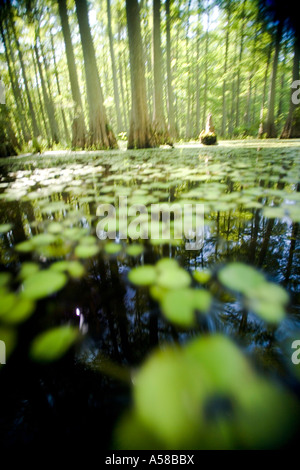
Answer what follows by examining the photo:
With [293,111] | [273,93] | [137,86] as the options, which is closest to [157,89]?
[137,86]

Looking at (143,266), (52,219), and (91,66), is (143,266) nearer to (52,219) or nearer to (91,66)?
(52,219)

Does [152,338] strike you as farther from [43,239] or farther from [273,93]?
[273,93]

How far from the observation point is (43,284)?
794mm

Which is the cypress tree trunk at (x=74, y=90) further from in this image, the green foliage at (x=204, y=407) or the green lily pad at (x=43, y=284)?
the green foliage at (x=204, y=407)

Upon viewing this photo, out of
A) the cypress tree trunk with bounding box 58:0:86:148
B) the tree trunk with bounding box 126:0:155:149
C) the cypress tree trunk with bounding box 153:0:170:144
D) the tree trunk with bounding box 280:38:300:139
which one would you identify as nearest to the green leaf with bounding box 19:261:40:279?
the tree trunk with bounding box 126:0:155:149

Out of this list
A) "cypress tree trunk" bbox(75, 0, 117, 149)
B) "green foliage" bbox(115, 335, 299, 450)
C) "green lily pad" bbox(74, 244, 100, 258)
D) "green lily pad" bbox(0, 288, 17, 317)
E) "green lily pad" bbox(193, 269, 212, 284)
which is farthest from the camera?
"cypress tree trunk" bbox(75, 0, 117, 149)

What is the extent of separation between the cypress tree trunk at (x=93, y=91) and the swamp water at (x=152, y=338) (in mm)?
6350

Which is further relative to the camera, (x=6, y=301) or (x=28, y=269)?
(x=28, y=269)

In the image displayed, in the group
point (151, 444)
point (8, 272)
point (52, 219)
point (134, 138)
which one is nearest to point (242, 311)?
point (151, 444)

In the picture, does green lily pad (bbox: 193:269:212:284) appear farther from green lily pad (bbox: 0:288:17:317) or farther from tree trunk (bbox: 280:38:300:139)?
tree trunk (bbox: 280:38:300:139)

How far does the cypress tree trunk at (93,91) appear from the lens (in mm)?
5855

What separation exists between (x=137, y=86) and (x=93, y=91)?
67.6 inches

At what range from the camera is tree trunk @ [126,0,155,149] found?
508cm

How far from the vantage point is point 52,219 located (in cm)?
146
